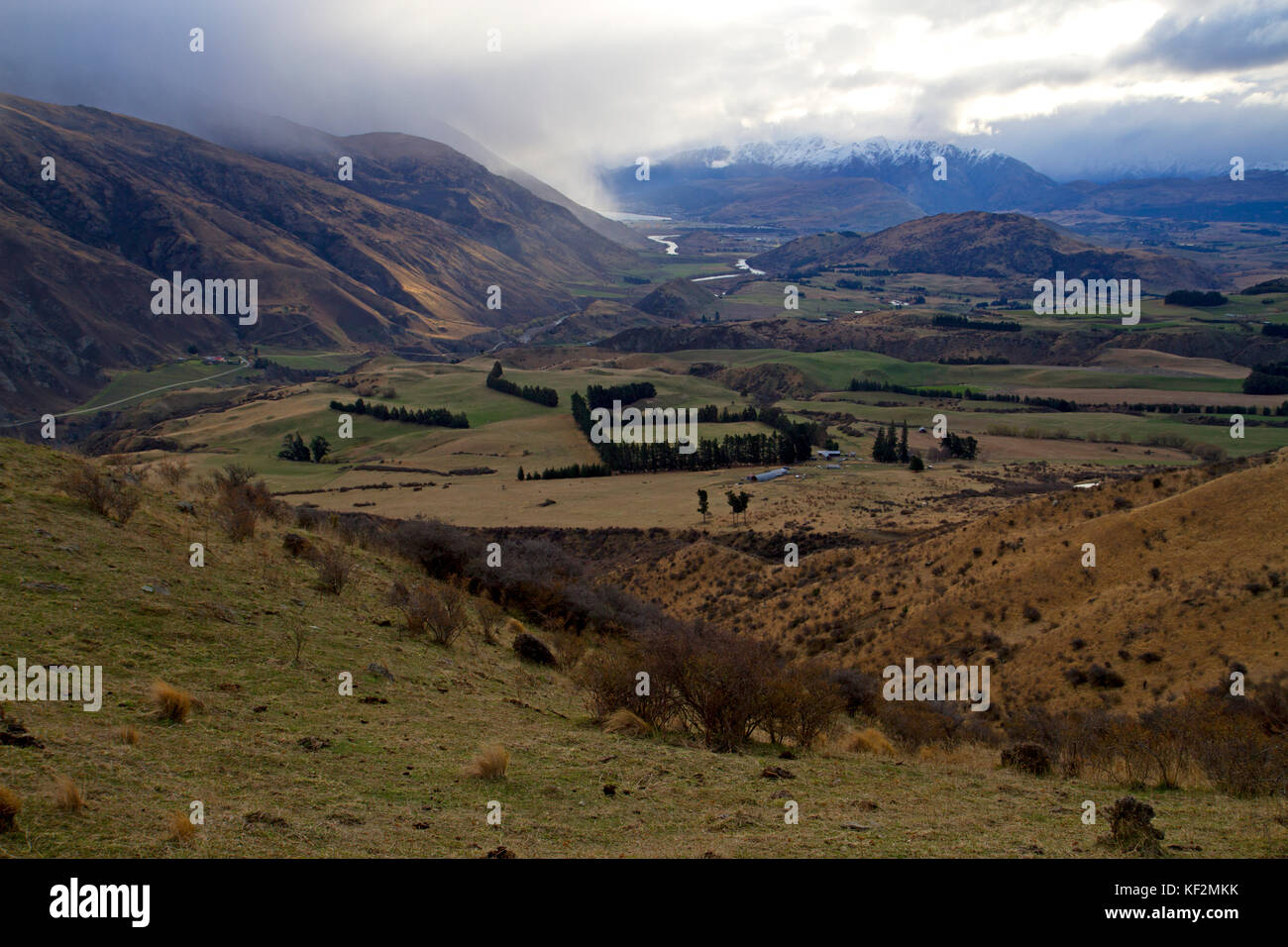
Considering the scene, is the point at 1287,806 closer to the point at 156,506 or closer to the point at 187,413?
the point at 156,506

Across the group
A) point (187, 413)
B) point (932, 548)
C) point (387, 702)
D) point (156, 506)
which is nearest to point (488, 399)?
point (187, 413)

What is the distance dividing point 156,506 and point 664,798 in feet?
65.3

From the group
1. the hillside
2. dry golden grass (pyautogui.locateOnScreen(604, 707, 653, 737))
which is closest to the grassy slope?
dry golden grass (pyautogui.locateOnScreen(604, 707, 653, 737))

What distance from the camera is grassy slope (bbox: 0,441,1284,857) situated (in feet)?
31.4

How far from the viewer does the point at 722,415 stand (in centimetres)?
12012

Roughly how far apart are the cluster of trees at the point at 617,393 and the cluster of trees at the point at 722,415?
15713 mm

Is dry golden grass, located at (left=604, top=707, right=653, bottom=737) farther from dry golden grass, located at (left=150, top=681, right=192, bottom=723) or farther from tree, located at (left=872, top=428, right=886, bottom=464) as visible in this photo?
tree, located at (left=872, top=428, right=886, bottom=464)

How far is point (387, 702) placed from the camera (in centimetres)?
1577

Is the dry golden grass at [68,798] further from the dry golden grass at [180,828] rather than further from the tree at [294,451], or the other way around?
the tree at [294,451]

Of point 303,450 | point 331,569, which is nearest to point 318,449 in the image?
point 303,450

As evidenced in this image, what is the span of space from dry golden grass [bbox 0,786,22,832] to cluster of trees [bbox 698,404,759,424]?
10988 centimetres

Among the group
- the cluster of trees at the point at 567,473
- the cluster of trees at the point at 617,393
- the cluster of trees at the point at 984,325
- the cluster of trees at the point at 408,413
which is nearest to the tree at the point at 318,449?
the cluster of trees at the point at 408,413

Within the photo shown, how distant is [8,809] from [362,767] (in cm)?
472
